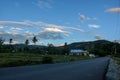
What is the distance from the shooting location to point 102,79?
74.5 feet

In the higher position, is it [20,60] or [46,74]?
[20,60]

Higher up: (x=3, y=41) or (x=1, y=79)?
(x=3, y=41)

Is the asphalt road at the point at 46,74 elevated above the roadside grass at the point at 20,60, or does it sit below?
below

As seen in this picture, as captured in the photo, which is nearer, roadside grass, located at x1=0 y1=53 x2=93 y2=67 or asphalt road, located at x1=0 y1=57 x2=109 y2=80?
asphalt road, located at x1=0 y1=57 x2=109 y2=80

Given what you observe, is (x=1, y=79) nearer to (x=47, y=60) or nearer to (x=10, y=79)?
(x=10, y=79)

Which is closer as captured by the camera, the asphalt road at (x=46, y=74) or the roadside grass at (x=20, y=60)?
the asphalt road at (x=46, y=74)

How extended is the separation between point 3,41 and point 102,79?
139541 millimetres

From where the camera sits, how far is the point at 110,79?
74.4ft

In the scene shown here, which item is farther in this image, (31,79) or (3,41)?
(3,41)

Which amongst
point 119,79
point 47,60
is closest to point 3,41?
point 47,60

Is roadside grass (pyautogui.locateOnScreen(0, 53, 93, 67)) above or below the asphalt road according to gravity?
above

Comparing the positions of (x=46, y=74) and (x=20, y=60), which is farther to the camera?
(x=20, y=60)

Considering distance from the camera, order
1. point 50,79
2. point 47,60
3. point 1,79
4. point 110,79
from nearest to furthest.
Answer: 1. point 1,79
2. point 50,79
3. point 110,79
4. point 47,60

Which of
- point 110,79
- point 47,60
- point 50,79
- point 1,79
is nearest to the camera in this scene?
point 1,79
